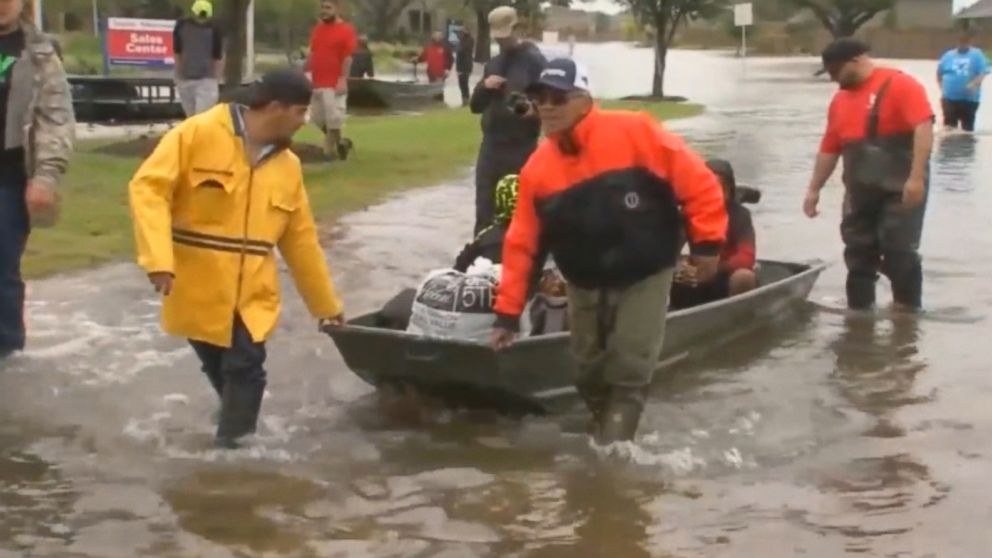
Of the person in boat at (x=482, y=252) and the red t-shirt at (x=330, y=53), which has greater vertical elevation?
the red t-shirt at (x=330, y=53)

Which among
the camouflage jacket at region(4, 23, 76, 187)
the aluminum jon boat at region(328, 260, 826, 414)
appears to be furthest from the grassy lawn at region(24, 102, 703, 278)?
the aluminum jon boat at region(328, 260, 826, 414)

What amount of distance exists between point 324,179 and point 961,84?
13.9 meters

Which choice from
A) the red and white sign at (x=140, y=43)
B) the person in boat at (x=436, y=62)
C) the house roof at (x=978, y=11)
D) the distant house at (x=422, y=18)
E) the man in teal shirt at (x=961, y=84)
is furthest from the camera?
the house roof at (x=978, y=11)

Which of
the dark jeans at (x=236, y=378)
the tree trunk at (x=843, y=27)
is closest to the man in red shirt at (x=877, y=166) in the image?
the dark jeans at (x=236, y=378)

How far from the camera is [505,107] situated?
10828mm

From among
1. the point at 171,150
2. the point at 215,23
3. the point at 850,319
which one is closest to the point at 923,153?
the point at 850,319

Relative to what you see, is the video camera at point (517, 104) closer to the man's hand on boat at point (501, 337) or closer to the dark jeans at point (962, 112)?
the man's hand on boat at point (501, 337)

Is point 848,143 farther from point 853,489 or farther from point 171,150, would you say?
point 171,150

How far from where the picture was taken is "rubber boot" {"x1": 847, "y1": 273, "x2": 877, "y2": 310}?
1062 cm

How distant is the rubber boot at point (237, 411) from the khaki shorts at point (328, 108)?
428 inches

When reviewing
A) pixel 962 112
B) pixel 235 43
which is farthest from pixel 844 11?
pixel 235 43

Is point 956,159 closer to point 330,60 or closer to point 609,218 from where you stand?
point 330,60

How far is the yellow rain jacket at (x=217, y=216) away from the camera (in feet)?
21.1

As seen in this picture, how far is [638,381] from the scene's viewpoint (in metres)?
6.90
